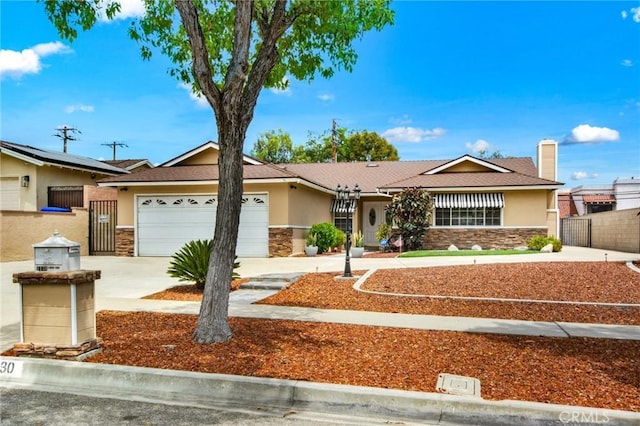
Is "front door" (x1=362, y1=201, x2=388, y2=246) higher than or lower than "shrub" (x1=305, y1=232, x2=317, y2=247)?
higher

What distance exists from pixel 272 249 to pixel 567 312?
40.2ft

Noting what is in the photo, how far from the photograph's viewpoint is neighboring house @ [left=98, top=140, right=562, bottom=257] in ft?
62.0

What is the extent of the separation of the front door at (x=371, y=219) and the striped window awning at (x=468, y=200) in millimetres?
4026

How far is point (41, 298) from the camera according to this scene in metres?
5.60

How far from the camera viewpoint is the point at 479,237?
21453 mm

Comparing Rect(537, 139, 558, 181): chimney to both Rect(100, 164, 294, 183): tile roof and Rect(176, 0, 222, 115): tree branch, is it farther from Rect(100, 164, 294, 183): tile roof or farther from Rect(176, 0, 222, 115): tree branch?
Rect(176, 0, 222, 115): tree branch

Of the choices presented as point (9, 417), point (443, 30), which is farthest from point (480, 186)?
point (9, 417)

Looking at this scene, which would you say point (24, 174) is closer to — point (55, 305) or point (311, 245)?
point (311, 245)

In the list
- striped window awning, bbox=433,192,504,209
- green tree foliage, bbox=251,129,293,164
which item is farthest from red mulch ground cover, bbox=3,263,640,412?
green tree foliage, bbox=251,129,293,164

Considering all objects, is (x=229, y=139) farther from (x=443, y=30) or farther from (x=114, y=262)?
(x=114, y=262)

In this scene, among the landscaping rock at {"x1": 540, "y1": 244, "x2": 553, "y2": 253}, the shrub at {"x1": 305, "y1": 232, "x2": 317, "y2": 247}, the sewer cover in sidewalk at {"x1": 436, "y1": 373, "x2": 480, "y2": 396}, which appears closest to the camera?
the sewer cover in sidewalk at {"x1": 436, "y1": 373, "x2": 480, "y2": 396}

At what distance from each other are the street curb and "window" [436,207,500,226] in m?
18.1

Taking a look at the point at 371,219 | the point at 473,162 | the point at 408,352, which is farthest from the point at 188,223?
the point at 408,352

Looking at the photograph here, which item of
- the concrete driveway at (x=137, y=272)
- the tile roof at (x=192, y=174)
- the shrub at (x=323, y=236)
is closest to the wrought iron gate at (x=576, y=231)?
the concrete driveway at (x=137, y=272)
